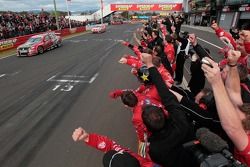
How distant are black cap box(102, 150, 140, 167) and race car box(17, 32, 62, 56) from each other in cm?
1771

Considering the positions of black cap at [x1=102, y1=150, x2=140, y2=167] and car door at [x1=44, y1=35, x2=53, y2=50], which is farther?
car door at [x1=44, y1=35, x2=53, y2=50]

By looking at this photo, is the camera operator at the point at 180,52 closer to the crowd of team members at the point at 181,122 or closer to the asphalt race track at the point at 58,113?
the asphalt race track at the point at 58,113

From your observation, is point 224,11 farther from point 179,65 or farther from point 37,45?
point 179,65

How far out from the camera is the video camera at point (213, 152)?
2.05 metres

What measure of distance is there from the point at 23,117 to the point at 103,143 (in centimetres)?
480

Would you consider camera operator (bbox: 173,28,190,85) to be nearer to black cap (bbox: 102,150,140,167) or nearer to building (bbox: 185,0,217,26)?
black cap (bbox: 102,150,140,167)

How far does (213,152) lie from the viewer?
2.14 metres

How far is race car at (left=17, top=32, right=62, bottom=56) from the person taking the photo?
1875 cm

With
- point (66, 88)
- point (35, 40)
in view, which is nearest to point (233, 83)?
point (66, 88)

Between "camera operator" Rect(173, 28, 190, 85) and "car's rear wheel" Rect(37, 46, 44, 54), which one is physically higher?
"camera operator" Rect(173, 28, 190, 85)

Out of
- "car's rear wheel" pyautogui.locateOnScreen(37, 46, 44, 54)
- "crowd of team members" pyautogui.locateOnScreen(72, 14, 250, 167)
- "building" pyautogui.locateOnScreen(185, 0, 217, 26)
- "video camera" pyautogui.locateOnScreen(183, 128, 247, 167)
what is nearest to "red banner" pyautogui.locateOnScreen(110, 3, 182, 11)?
"building" pyautogui.locateOnScreen(185, 0, 217, 26)

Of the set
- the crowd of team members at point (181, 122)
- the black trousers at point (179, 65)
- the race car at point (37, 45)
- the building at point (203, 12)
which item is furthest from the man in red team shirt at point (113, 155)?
the building at point (203, 12)

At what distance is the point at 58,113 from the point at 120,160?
5129 millimetres

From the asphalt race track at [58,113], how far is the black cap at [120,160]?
2152 mm
